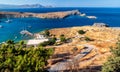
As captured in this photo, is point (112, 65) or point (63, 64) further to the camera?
point (63, 64)

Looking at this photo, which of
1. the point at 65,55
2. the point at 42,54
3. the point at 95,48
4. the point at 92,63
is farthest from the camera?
the point at 95,48

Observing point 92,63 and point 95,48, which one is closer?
point 92,63

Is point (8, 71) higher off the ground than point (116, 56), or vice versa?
point (116, 56)

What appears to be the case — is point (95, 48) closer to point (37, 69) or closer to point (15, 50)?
point (15, 50)

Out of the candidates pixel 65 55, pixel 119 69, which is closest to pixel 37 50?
pixel 65 55

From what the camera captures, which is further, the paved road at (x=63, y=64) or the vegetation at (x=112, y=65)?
the paved road at (x=63, y=64)

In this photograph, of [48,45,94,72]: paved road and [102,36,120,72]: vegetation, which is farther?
[48,45,94,72]: paved road

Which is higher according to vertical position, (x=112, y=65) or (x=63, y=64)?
(x=112, y=65)

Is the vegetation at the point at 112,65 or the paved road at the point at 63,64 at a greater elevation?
the vegetation at the point at 112,65

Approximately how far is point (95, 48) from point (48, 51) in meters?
23.7

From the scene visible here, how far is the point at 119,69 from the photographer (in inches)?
1810

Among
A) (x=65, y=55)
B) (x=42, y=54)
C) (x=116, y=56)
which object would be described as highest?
(x=116, y=56)

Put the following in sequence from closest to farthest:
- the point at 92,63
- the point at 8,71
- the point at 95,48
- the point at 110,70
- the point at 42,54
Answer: the point at 110,70 < the point at 8,71 < the point at 42,54 < the point at 92,63 < the point at 95,48

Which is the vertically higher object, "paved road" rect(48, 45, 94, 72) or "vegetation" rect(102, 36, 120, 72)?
"vegetation" rect(102, 36, 120, 72)
